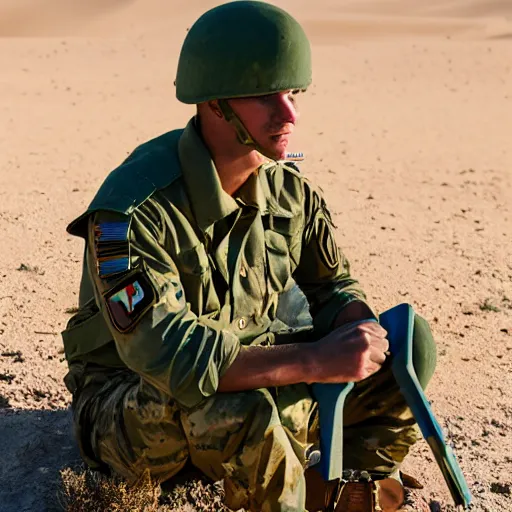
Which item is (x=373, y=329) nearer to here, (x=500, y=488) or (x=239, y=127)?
(x=239, y=127)

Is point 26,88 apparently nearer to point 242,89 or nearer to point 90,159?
point 90,159

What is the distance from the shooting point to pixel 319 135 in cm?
1184

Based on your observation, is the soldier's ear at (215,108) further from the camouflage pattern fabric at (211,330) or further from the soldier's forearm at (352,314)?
the soldier's forearm at (352,314)

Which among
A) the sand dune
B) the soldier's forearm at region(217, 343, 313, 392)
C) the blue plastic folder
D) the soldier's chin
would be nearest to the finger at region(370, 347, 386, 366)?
the blue plastic folder

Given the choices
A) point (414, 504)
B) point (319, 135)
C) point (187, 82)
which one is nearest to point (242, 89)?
point (187, 82)

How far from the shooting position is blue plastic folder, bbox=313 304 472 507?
125 inches

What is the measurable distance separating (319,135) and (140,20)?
18.3 meters

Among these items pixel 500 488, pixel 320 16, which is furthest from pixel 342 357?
pixel 320 16

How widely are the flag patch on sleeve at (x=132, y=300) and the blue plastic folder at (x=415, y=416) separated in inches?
26.0

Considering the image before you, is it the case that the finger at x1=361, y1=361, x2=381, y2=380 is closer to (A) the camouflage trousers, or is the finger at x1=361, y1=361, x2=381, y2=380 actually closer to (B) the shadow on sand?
(A) the camouflage trousers

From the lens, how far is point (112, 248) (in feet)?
9.90

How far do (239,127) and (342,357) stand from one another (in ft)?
2.64

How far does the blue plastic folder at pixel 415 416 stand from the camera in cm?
317

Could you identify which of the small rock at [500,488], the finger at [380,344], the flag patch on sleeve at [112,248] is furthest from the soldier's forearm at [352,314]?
the small rock at [500,488]
